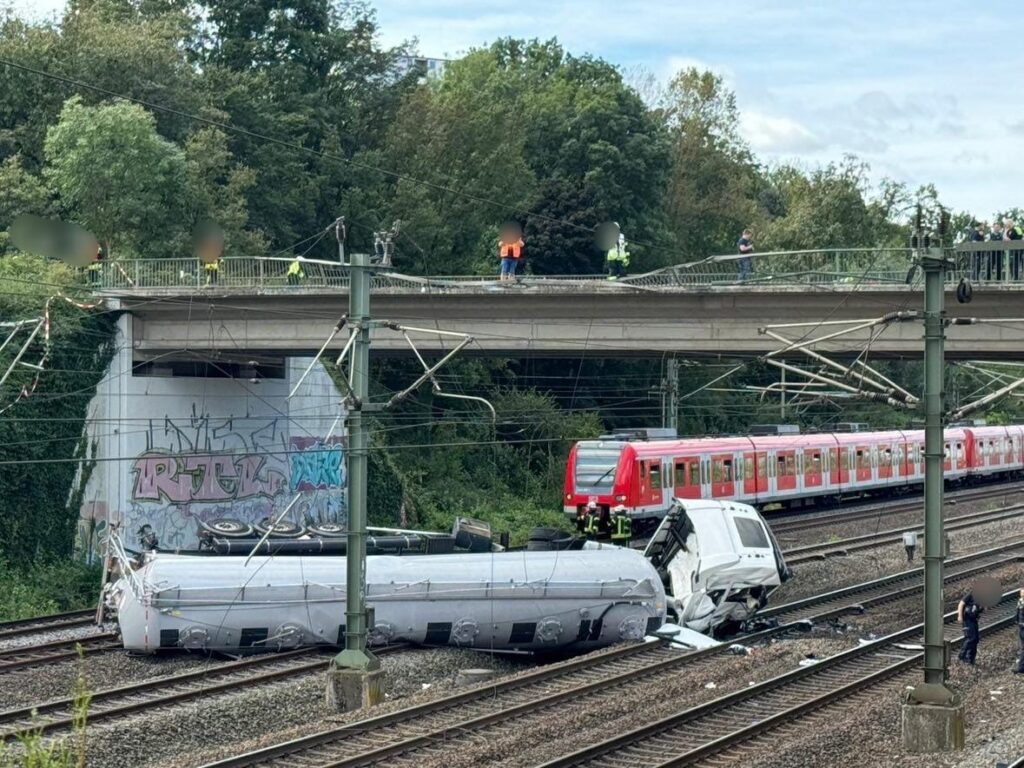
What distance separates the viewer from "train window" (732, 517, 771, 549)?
29.1 m

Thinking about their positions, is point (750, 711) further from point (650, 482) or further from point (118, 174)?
point (118, 174)

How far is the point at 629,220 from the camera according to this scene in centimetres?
6869

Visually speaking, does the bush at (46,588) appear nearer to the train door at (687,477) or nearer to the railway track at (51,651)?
the railway track at (51,651)

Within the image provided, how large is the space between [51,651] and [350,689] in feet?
23.2

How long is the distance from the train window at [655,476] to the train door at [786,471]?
24.7 ft

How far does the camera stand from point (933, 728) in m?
17.7

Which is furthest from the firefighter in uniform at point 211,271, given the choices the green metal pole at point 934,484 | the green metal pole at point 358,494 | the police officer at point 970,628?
the green metal pole at point 934,484

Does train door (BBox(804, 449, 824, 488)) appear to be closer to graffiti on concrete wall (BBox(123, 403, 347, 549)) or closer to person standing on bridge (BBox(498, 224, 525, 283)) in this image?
graffiti on concrete wall (BBox(123, 403, 347, 549))

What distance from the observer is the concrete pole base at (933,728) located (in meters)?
17.7

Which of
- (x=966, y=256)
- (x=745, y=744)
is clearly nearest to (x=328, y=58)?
(x=966, y=256)

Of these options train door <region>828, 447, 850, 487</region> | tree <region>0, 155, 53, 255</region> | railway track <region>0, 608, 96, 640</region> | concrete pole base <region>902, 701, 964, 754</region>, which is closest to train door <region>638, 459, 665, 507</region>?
train door <region>828, 447, 850, 487</region>

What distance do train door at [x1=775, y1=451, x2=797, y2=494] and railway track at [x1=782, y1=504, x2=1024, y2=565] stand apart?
3.78 meters

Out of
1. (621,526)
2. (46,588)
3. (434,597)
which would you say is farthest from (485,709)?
(621,526)

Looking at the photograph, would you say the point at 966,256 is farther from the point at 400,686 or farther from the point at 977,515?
the point at 977,515
